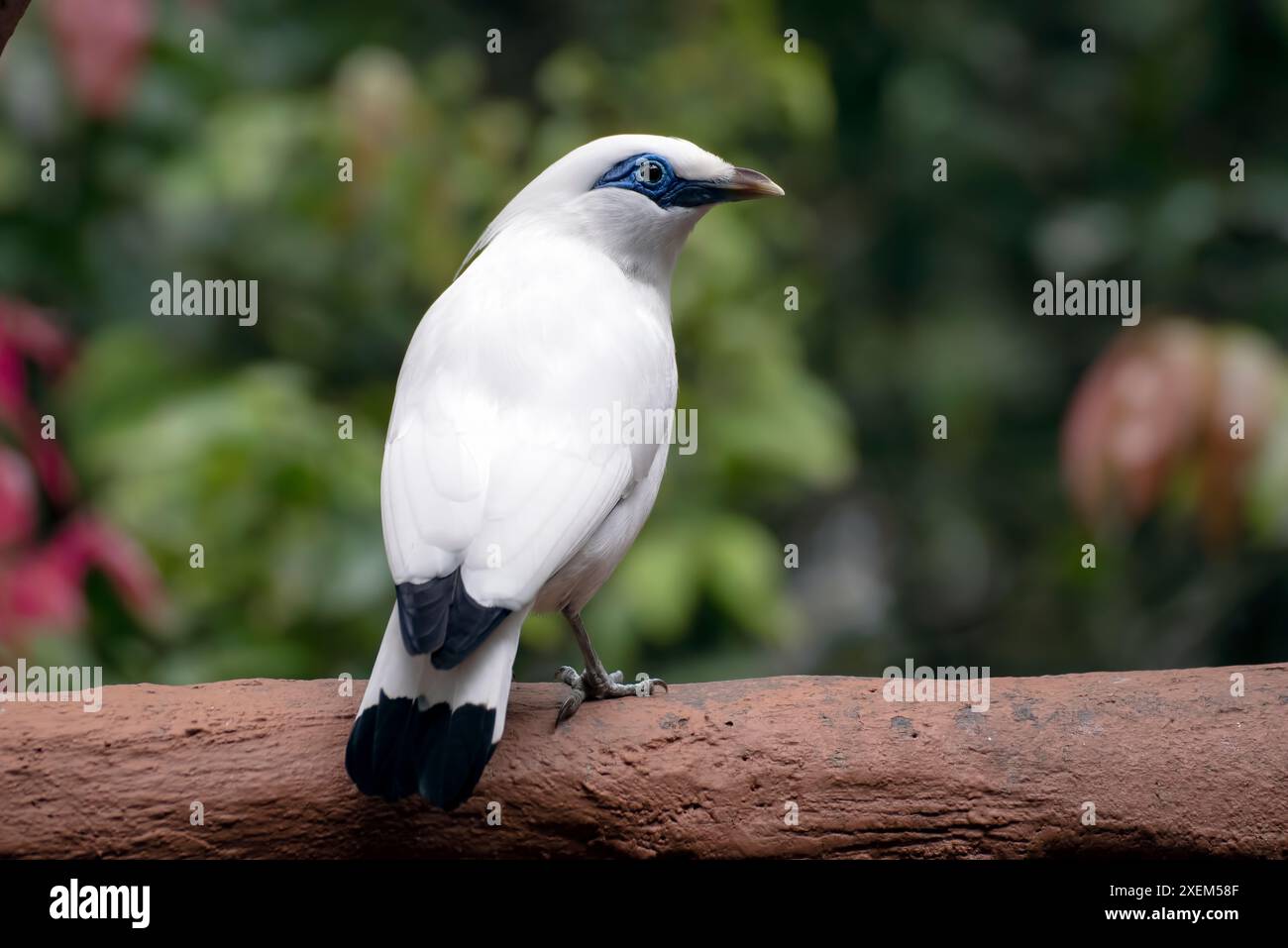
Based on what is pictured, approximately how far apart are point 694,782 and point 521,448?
2.46ft

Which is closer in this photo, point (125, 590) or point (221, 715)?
point (221, 715)

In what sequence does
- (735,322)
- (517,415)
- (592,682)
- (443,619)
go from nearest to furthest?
(443,619)
(517,415)
(592,682)
(735,322)

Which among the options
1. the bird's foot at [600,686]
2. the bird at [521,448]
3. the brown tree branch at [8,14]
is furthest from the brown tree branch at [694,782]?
the brown tree branch at [8,14]

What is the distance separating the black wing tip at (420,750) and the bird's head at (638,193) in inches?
50.0

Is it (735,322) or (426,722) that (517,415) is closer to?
(426,722)

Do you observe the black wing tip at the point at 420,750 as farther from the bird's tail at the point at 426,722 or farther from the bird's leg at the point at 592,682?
the bird's leg at the point at 592,682

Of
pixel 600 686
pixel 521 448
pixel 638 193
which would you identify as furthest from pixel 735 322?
pixel 521 448

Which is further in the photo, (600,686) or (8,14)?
(600,686)

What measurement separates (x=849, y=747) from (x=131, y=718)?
1.46m

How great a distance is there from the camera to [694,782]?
9.86ft

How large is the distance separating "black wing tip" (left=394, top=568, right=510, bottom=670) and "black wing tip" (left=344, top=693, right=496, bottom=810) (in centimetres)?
12

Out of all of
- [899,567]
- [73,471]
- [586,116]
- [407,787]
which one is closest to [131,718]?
[407,787]
